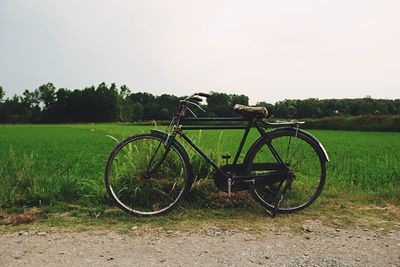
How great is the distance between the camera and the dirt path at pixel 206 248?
117 inches

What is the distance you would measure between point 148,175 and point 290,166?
1820 mm

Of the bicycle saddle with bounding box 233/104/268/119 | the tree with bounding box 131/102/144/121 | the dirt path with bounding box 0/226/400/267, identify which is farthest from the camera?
the tree with bounding box 131/102/144/121

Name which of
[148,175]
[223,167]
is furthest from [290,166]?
[148,175]

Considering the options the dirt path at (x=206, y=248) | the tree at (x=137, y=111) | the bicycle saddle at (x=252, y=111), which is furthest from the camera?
the tree at (x=137, y=111)

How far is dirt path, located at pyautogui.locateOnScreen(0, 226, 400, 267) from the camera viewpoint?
9.74 ft

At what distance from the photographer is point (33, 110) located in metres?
95.6

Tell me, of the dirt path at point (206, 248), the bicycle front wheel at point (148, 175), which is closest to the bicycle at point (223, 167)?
the bicycle front wheel at point (148, 175)

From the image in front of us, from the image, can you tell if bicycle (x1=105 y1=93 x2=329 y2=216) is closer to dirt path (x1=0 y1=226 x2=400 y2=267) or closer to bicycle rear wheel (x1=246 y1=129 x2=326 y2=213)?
bicycle rear wheel (x1=246 y1=129 x2=326 y2=213)

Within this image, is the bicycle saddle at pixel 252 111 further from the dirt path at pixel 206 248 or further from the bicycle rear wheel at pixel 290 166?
the dirt path at pixel 206 248

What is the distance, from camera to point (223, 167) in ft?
14.8

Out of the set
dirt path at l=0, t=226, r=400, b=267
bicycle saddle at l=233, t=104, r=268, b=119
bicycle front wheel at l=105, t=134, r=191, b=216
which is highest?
bicycle saddle at l=233, t=104, r=268, b=119

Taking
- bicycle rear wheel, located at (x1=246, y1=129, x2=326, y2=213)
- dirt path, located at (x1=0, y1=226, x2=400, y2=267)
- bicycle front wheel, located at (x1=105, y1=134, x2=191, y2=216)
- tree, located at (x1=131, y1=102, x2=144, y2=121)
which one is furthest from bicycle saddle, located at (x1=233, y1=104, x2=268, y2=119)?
tree, located at (x1=131, y1=102, x2=144, y2=121)

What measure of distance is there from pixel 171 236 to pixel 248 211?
123 cm

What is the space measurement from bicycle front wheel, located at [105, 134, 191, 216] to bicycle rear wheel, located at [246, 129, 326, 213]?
945mm
